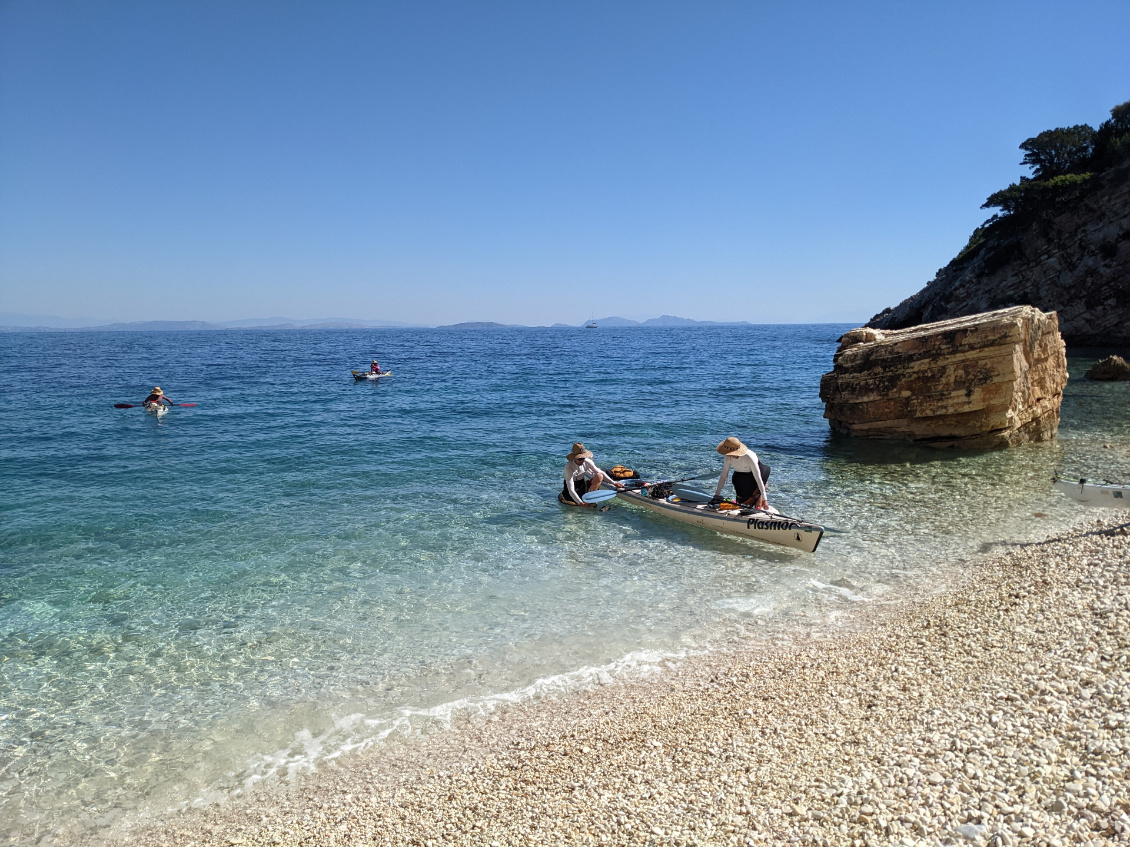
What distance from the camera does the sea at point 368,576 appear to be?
7562 mm

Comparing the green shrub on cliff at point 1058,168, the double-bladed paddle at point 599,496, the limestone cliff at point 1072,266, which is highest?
the green shrub on cliff at point 1058,168

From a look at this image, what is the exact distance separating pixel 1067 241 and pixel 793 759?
50.8 meters

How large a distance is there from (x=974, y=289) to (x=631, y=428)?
36.7 meters

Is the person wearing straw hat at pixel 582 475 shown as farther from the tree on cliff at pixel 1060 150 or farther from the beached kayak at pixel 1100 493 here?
the tree on cliff at pixel 1060 150

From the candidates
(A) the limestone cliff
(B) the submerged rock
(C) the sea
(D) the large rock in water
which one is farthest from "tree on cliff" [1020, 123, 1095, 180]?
(D) the large rock in water

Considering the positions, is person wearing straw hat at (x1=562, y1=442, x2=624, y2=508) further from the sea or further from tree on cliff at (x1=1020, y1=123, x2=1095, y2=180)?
tree on cliff at (x1=1020, y1=123, x2=1095, y2=180)

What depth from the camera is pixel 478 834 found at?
5527mm

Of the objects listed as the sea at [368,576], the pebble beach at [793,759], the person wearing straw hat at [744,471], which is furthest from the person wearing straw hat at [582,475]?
the pebble beach at [793,759]

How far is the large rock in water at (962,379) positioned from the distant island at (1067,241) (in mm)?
25664

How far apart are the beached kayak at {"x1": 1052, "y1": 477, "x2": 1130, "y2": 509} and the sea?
74 cm

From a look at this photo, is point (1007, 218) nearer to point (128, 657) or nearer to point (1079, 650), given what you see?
point (1079, 650)

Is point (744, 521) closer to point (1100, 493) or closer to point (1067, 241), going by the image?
point (1100, 493)

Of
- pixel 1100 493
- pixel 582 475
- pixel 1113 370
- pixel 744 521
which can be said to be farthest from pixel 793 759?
pixel 1113 370

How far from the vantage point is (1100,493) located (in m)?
12.6
